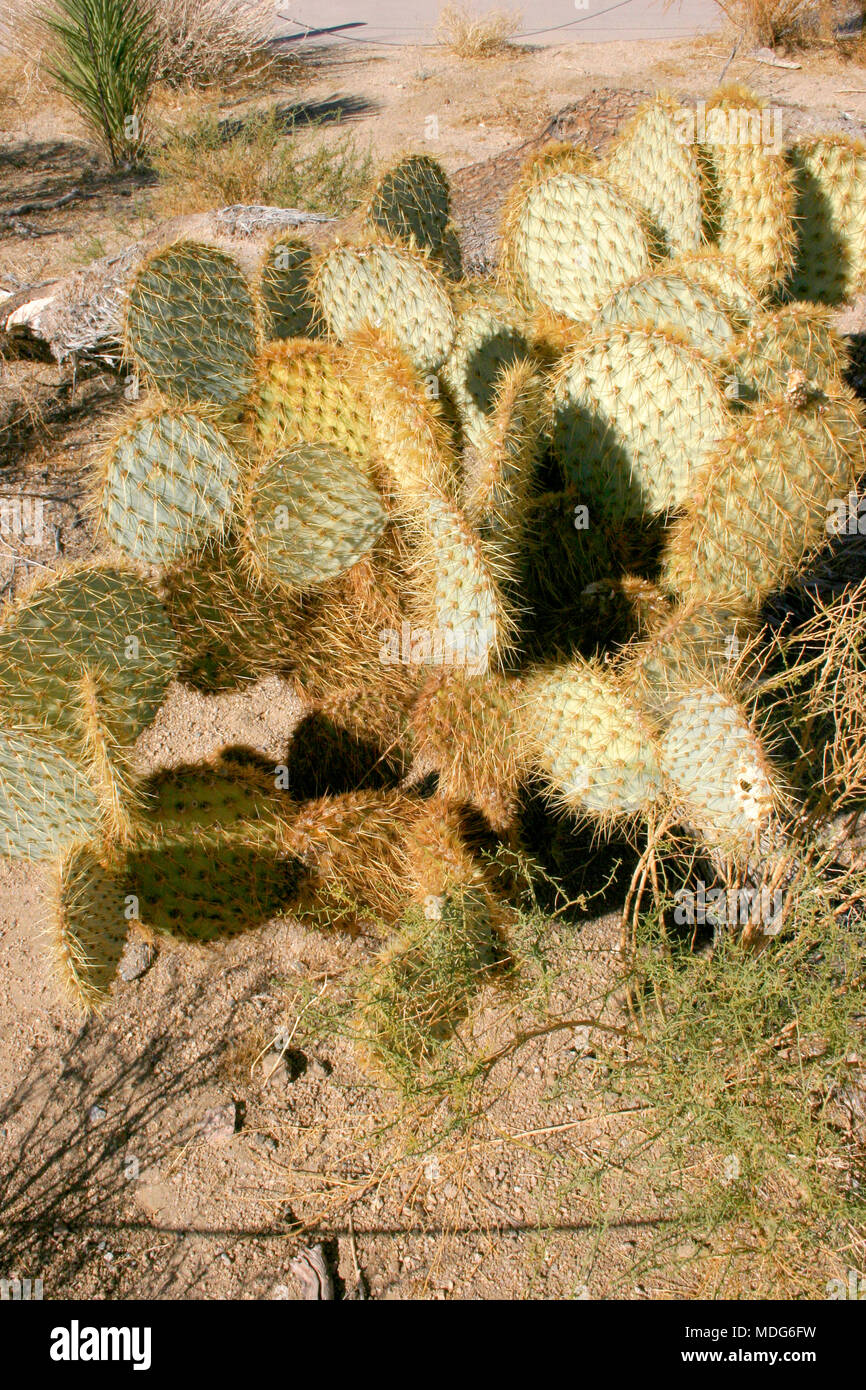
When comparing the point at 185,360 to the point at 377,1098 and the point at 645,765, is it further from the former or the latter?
the point at 377,1098

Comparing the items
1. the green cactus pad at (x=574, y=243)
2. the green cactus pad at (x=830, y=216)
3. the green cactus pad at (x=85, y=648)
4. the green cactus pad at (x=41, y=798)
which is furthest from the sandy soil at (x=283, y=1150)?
the green cactus pad at (x=830, y=216)

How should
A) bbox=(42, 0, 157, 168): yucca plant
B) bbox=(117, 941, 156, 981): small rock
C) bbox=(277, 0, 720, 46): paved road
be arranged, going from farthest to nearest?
1. bbox=(277, 0, 720, 46): paved road
2. bbox=(42, 0, 157, 168): yucca plant
3. bbox=(117, 941, 156, 981): small rock

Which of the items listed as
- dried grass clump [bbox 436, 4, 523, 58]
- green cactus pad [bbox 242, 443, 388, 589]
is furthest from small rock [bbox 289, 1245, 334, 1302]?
dried grass clump [bbox 436, 4, 523, 58]

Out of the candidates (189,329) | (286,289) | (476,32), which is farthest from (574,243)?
(476,32)

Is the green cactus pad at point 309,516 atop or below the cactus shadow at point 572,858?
atop

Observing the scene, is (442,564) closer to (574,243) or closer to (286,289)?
(574,243)

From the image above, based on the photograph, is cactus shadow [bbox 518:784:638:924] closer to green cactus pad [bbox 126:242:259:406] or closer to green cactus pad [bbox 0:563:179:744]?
green cactus pad [bbox 0:563:179:744]

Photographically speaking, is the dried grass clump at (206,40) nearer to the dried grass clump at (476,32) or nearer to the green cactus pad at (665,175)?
the dried grass clump at (476,32)
